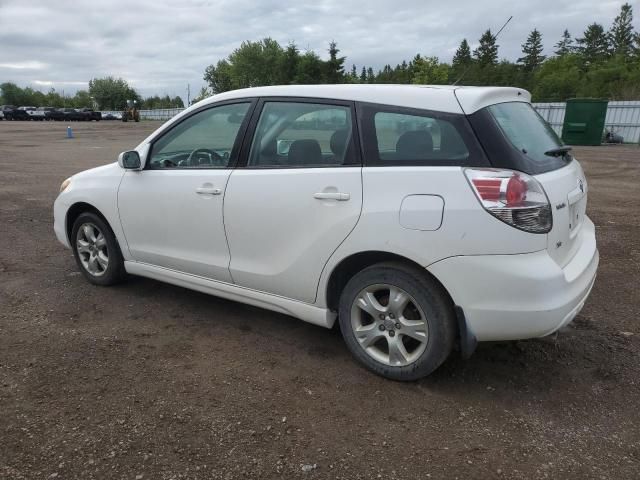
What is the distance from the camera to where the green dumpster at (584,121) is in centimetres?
2236

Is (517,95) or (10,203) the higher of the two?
(517,95)

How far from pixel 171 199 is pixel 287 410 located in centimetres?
185

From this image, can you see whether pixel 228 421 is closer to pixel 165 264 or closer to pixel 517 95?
pixel 165 264

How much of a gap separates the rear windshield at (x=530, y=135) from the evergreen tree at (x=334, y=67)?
6325 centimetres

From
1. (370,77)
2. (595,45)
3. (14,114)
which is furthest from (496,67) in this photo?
(14,114)

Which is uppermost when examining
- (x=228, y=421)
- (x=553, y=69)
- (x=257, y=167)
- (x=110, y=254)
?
(x=553, y=69)

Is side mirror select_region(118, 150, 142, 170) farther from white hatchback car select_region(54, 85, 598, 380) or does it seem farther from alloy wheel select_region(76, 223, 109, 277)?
alloy wheel select_region(76, 223, 109, 277)

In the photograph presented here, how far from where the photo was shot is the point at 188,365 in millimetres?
3318

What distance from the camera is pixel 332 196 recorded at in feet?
9.96

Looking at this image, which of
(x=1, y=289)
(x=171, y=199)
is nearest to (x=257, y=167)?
(x=171, y=199)

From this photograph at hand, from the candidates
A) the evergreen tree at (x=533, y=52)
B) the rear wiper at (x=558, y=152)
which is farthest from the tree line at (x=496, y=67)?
the rear wiper at (x=558, y=152)

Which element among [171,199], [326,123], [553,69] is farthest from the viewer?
[553,69]

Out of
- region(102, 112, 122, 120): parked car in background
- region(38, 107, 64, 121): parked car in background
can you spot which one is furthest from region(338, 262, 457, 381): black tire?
region(102, 112, 122, 120): parked car in background

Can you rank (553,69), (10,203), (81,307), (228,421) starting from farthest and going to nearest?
(553,69) → (10,203) → (81,307) → (228,421)
